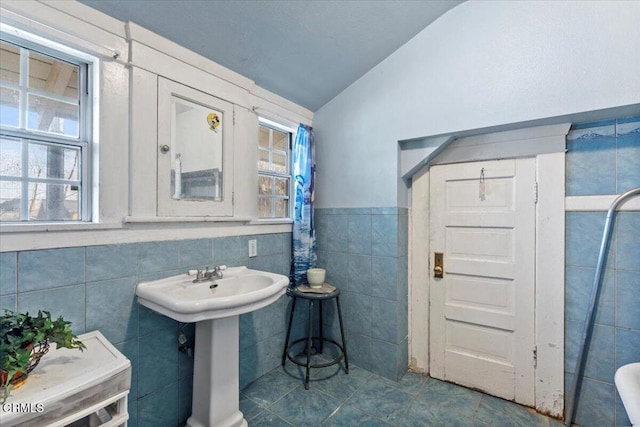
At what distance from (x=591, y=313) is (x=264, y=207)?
223 centimetres

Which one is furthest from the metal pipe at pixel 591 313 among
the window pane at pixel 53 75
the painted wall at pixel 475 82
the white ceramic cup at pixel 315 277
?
the window pane at pixel 53 75

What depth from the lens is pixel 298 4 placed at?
1595mm

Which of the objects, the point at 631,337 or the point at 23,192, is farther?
the point at 631,337

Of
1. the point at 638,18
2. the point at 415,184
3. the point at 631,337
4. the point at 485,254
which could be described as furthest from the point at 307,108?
the point at 631,337

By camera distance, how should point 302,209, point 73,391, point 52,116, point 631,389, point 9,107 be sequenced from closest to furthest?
1. point 73,391
2. point 631,389
3. point 9,107
4. point 52,116
5. point 302,209

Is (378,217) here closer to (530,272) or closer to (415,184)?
(415,184)

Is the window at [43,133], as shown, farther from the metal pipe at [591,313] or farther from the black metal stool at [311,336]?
the metal pipe at [591,313]

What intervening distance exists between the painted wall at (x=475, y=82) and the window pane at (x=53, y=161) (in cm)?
168

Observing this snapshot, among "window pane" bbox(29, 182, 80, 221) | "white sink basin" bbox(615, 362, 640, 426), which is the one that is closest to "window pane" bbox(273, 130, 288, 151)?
"window pane" bbox(29, 182, 80, 221)

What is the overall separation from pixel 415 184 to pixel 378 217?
40 centimetres

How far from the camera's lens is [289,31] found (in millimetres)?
1743

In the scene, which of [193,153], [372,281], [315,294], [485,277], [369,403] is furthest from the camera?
[372,281]

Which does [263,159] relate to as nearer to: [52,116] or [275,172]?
[275,172]

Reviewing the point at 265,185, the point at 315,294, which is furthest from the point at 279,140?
the point at 315,294
